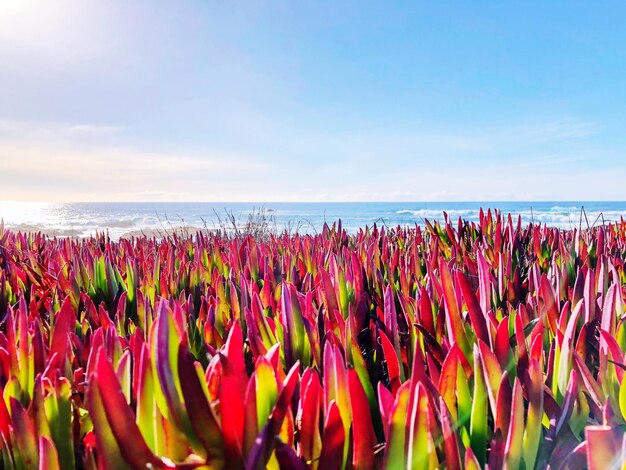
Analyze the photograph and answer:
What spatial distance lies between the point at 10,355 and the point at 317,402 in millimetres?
571

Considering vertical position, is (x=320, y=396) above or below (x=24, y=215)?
above

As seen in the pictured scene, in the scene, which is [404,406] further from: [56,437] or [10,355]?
[10,355]

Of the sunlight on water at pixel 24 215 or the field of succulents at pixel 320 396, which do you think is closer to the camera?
the field of succulents at pixel 320 396

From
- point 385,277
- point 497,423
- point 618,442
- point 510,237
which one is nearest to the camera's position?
point 618,442

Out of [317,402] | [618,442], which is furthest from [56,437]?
[618,442]

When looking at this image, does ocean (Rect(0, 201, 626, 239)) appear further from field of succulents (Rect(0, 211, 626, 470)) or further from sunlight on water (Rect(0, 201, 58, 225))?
field of succulents (Rect(0, 211, 626, 470))

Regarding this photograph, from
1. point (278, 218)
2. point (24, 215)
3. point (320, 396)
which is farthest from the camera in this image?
point (24, 215)

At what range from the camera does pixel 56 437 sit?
661 mm

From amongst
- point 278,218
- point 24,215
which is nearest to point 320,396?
point 278,218

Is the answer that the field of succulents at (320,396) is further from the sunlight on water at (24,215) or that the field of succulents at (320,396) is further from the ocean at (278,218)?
the sunlight on water at (24,215)

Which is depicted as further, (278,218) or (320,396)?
(278,218)

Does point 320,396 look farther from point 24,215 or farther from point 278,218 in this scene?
point 24,215

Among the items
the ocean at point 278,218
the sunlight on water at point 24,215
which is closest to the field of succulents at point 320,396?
the ocean at point 278,218

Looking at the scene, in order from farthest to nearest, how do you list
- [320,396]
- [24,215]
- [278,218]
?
[24,215] < [278,218] < [320,396]
